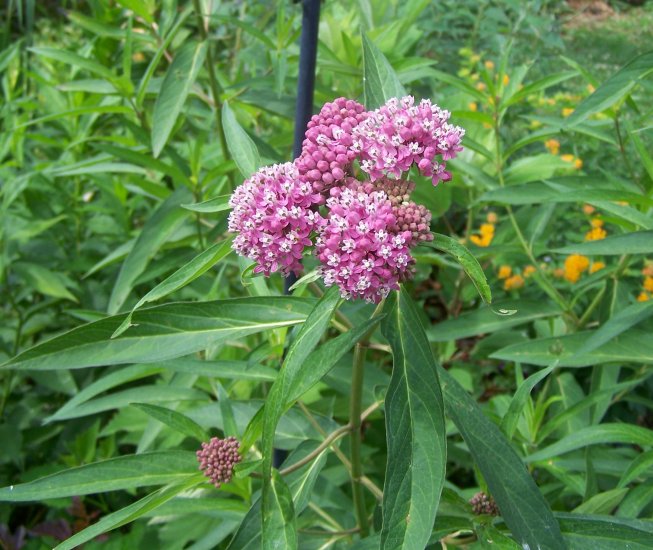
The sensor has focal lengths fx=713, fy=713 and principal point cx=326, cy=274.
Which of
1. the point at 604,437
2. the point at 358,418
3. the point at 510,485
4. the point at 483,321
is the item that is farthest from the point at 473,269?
the point at 483,321

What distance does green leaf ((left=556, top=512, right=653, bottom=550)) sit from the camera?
1.17m

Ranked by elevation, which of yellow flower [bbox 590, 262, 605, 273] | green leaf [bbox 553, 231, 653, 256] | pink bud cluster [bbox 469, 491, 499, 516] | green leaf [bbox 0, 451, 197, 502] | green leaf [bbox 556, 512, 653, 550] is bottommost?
yellow flower [bbox 590, 262, 605, 273]

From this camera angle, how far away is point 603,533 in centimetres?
121

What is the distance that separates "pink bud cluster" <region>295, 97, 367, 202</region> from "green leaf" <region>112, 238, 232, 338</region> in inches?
7.1

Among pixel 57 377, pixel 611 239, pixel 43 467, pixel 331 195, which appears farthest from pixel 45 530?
pixel 611 239

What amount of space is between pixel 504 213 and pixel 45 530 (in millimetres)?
2621

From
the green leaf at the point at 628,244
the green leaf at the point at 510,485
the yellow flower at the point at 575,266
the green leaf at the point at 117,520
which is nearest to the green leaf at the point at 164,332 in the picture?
the green leaf at the point at 117,520

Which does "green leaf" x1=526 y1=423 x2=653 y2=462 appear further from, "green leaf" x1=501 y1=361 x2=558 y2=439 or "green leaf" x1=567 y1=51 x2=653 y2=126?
"green leaf" x1=567 y1=51 x2=653 y2=126

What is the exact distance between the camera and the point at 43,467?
2.36 metres

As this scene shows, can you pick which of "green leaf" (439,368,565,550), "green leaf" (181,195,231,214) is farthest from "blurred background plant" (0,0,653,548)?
"green leaf" (439,368,565,550)

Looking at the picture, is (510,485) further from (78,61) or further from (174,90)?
(78,61)

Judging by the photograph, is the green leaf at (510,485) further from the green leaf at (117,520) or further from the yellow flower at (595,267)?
the yellow flower at (595,267)

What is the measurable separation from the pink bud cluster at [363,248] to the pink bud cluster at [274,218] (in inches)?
2.2

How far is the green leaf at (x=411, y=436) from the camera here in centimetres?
103
